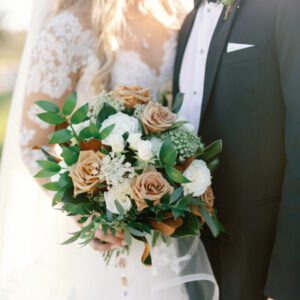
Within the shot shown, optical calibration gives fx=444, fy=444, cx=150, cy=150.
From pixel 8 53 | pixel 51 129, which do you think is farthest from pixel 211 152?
pixel 8 53

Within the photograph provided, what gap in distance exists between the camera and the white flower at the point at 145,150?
1.45 meters

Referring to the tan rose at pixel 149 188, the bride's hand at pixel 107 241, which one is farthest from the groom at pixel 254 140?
the tan rose at pixel 149 188

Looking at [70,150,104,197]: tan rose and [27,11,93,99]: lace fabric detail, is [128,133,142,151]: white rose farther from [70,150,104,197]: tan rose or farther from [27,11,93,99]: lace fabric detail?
[27,11,93,99]: lace fabric detail

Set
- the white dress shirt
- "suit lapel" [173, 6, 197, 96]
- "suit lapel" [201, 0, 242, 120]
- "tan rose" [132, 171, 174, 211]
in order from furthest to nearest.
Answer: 1. "suit lapel" [173, 6, 197, 96]
2. the white dress shirt
3. "suit lapel" [201, 0, 242, 120]
4. "tan rose" [132, 171, 174, 211]

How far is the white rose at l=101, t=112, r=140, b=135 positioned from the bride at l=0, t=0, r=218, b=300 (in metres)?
0.45

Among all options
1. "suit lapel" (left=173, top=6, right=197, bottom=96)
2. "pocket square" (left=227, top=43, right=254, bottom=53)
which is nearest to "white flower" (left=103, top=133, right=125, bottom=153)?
"pocket square" (left=227, top=43, right=254, bottom=53)

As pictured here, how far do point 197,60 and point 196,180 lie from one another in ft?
2.33

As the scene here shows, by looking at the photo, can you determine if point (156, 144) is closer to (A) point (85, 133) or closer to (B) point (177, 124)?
(B) point (177, 124)

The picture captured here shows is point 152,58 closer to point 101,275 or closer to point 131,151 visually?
point 131,151

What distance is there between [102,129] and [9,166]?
113 cm

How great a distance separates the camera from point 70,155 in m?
1.54

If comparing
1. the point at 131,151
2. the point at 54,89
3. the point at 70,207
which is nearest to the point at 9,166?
the point at 54,89

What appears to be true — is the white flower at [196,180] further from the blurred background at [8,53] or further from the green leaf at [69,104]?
the blurred background at [8,53]

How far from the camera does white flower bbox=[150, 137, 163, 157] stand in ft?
4.89
